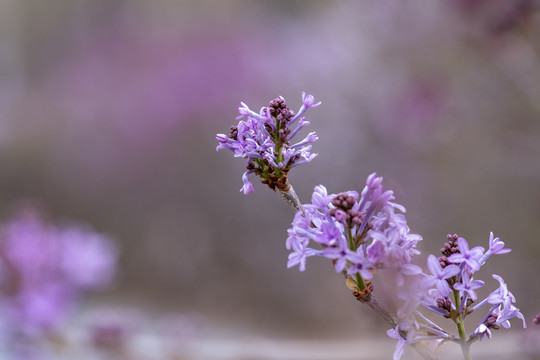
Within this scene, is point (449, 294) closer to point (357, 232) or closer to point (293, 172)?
point (357, 232)

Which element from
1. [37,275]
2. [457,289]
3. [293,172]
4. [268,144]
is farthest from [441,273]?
[293,172]

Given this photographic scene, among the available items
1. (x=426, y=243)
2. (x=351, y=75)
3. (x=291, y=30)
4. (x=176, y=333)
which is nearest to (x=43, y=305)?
(x=176, y=333)

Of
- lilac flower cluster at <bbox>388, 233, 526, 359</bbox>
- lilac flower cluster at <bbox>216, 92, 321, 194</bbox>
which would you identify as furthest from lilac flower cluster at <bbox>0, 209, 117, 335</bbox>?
lilac flower cluster at <bbox>388, 233, 526, 359</bbox>

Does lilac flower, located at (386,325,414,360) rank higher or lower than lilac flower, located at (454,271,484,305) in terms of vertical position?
lower

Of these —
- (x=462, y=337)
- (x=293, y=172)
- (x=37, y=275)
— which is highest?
(x=293, y=172)

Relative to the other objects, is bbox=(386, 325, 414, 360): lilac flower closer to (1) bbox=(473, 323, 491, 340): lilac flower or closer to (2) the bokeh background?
(1) bbox=(473, 323, 491, 340): lilac flower

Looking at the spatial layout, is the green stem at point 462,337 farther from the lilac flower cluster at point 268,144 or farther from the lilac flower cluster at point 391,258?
the lilac flower cluster at point 268,144
